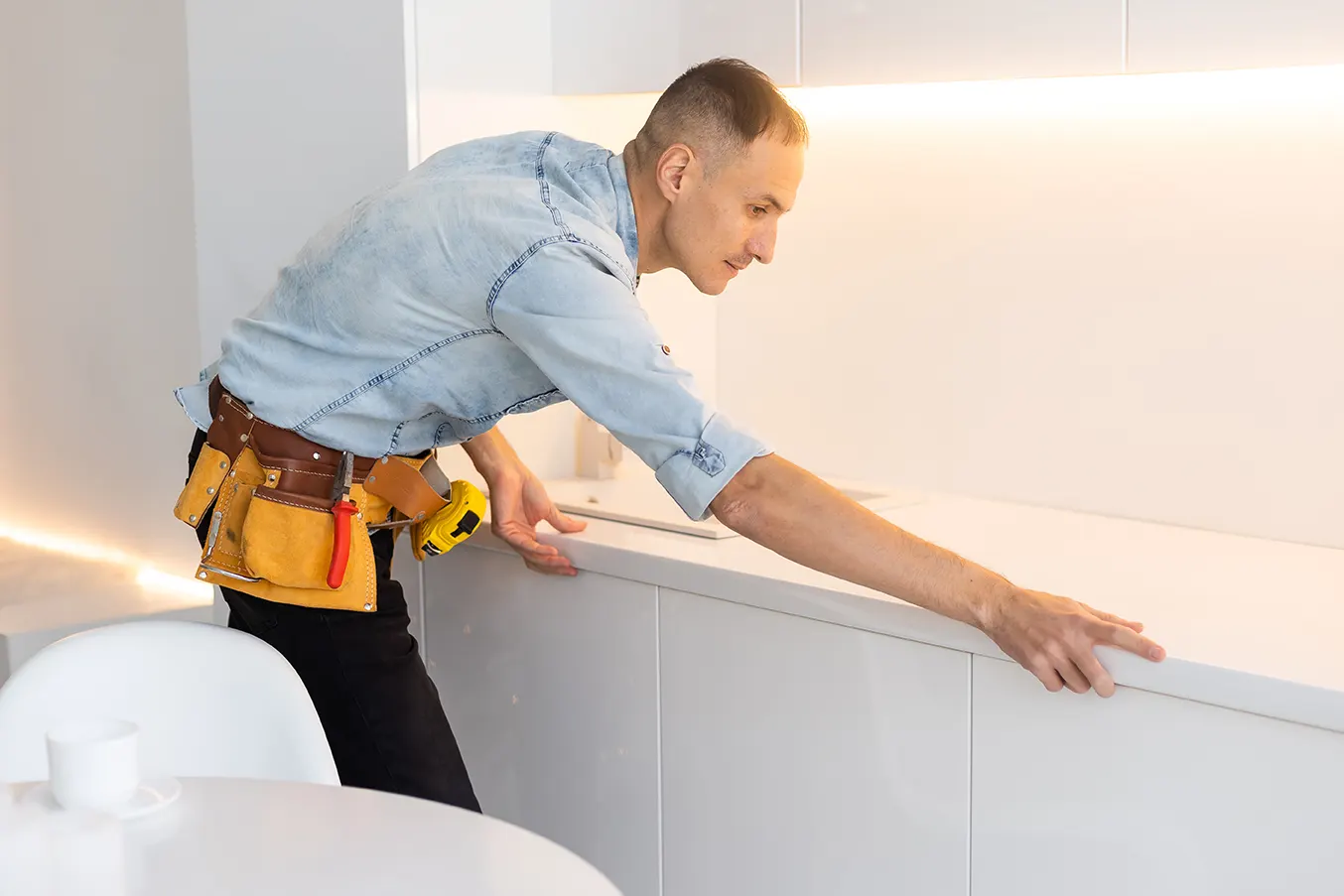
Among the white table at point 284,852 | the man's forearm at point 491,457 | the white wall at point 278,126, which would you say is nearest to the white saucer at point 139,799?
the white table at point 284,852

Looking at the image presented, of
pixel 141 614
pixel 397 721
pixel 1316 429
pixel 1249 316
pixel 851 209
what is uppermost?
pixel 851 209

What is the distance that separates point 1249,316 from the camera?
2166mm

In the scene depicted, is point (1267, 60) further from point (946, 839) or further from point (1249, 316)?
point (946, 839)

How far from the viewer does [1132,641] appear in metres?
1.55

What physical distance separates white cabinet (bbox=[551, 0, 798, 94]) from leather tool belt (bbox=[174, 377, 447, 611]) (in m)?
0.98

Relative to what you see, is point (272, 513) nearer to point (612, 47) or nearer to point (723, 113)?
point (723, 113)

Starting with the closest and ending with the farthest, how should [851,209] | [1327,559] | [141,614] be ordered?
1. [1327,559]
2. [851,209]
3. [141,614]

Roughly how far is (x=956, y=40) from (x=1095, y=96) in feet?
1.00

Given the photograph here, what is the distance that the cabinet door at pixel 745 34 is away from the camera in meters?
2.35

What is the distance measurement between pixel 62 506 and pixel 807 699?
2818 millimetres

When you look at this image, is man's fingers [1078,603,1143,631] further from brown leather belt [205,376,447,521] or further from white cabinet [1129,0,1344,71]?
brown leather belt [205,376,447,521]

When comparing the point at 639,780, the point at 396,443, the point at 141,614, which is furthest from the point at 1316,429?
the point at 141,614

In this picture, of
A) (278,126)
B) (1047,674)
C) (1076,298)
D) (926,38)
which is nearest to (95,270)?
(278,126)

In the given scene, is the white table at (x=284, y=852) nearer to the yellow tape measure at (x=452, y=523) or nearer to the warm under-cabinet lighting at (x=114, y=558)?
the yellow tape measure at (x=452, y=523)
